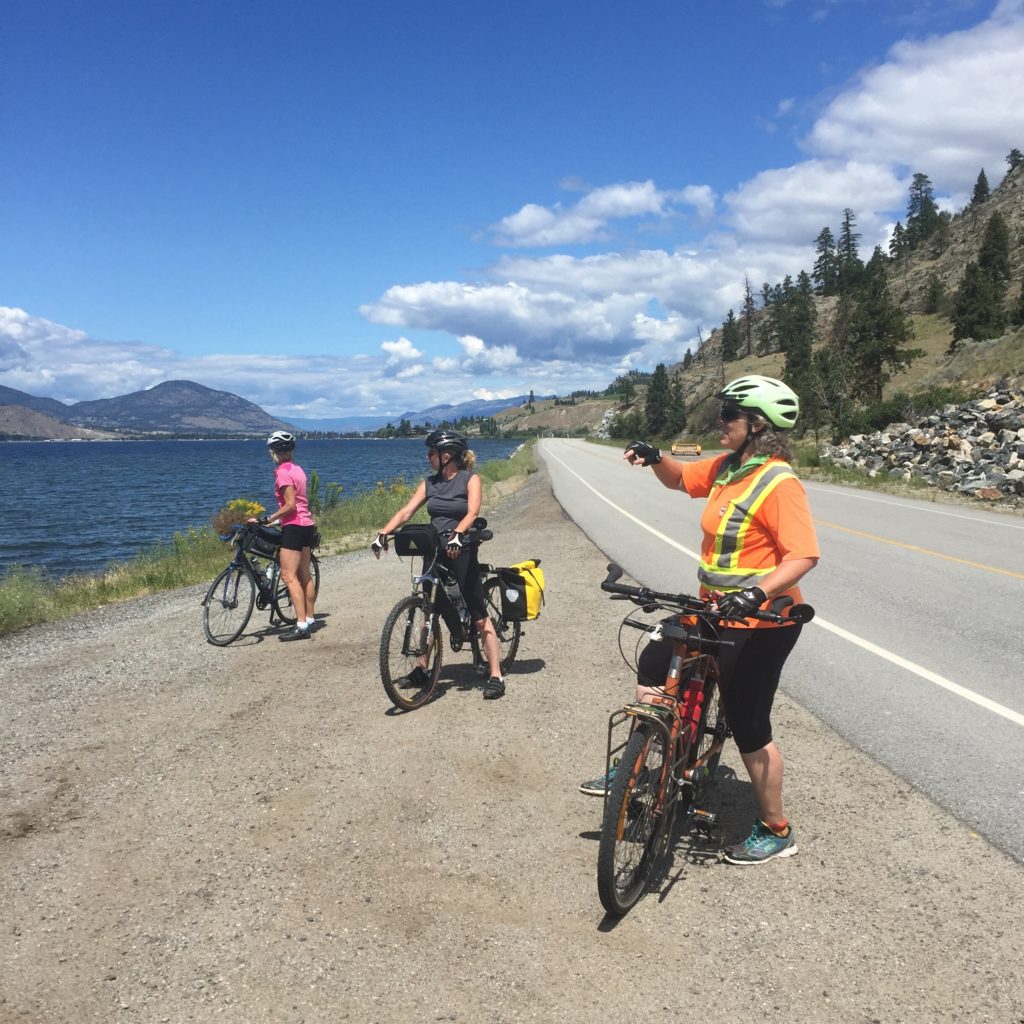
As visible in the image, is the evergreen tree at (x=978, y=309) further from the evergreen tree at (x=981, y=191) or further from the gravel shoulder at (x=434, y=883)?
the evergreen tree at (x=981, y=191)

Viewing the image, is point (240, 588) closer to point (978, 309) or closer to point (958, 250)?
point (978, 309)

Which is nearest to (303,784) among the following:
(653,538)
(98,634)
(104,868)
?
(104,868)

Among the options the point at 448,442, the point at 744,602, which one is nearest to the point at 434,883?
the point at 744,602

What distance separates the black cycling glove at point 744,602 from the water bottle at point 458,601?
3.28 metres

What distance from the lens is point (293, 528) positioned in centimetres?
827

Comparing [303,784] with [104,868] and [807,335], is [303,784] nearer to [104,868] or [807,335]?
[104,868]

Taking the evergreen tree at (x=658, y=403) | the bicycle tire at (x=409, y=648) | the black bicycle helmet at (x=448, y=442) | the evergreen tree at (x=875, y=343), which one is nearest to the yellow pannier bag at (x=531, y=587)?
the bicycle tire at (x=409, y=648)

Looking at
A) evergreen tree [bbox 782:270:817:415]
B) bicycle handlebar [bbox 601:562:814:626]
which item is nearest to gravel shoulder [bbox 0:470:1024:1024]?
bicycle handlebar [bbox 601:562:814:626]

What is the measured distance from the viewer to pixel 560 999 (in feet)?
9.42

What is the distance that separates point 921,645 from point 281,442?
21.4 feet

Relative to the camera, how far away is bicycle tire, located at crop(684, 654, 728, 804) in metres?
3.67

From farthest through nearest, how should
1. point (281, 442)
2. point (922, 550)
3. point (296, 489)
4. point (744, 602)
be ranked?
point (922, 550)
point (296, 489)
point (281, 442)
point (744, 602)

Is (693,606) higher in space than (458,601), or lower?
higher

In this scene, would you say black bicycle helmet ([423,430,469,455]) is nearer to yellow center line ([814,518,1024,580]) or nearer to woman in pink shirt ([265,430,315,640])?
woman in pink shirt ([265,430,315,640])
